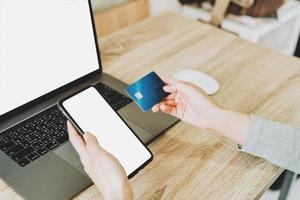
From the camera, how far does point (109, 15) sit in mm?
1412

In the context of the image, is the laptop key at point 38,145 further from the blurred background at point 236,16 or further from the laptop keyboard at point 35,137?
the blurred background at point 236,16

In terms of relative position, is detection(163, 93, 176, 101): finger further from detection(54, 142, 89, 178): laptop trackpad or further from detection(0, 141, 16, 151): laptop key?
detection(0, 141, 16, 151): laptop key

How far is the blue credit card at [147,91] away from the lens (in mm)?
751

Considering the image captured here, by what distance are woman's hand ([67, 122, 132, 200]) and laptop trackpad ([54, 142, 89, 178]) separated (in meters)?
0.12

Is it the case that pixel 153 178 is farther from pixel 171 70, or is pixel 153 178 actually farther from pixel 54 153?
pixel 171 70

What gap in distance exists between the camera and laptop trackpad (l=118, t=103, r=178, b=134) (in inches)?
31.8

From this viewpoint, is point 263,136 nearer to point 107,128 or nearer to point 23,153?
point 107,128

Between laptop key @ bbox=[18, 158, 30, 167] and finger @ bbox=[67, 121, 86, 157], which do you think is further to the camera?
laptop key @ bbox=[18, 158, 30, 167]

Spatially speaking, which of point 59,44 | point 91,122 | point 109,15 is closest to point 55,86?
point 59,44

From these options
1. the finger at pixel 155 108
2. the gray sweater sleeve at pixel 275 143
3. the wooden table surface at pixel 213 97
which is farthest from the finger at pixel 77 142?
the gray sweater sleeve at pixel 275 143

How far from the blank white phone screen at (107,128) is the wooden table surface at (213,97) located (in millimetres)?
47

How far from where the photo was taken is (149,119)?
2.72 ft

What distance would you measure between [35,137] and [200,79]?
0.44 m

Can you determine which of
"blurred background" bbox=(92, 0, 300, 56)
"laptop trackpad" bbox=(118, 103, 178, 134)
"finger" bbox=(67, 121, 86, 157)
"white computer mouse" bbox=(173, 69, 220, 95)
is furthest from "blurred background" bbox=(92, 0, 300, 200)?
"finger" bbox=(67, 121, 86, 157)
